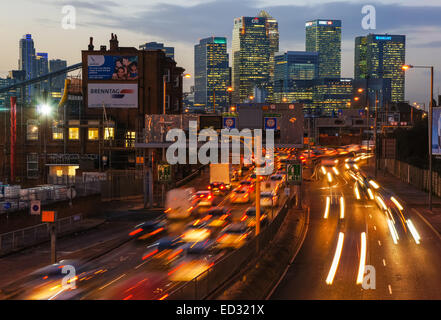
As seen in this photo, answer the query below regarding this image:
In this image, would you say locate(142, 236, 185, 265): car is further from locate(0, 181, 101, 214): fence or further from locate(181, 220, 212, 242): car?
locate(0, 181, 101, 214): fence

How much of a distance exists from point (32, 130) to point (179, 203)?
27.5 m

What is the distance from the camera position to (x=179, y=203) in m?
55.0

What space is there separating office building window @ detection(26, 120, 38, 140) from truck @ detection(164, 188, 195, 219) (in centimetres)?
1944

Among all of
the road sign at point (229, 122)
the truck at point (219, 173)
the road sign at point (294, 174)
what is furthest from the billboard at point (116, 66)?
the road sign at point (294, 174)

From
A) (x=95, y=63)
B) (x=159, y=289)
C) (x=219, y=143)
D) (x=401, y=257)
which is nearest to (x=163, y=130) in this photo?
(x=219, y=143)

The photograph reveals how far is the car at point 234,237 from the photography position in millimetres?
31000

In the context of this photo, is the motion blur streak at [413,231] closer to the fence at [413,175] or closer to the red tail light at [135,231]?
the red tail light at [135,231]

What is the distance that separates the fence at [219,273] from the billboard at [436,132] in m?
19.7

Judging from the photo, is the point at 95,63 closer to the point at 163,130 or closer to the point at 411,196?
the point at 163,130

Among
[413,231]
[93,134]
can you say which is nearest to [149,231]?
[413,231]

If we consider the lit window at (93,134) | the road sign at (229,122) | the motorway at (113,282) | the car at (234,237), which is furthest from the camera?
the lit window at (93,134)

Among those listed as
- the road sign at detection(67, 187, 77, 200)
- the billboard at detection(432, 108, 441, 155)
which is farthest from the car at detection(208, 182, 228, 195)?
the billboard at detection(432, 108, 441, 155)
